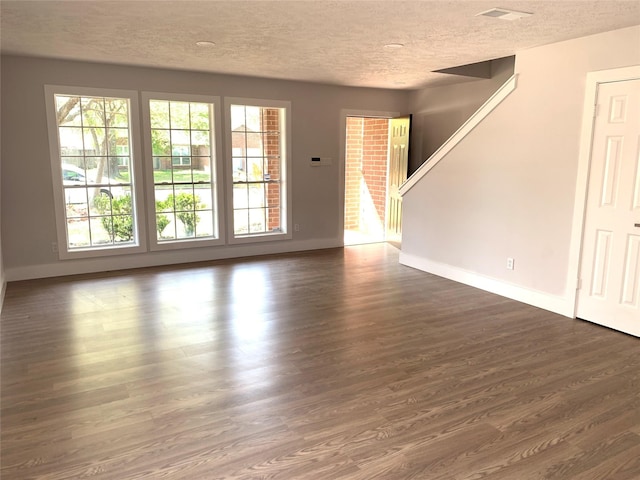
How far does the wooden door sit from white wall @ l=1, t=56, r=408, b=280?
53cm

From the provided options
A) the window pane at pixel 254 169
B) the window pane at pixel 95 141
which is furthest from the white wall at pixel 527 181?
Answer: the window pane at pixel 95 141

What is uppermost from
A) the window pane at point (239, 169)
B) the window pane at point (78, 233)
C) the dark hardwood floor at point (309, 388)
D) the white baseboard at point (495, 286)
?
the window pane at point (239, 169)

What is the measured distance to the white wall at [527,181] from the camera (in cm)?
401

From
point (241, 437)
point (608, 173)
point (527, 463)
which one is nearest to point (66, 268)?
point (241, 437)

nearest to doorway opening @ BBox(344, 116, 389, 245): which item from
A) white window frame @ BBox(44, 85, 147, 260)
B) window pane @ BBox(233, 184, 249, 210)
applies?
window pane @ BBox(233, 184, 249, 210)

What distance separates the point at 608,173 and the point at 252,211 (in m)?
4.49

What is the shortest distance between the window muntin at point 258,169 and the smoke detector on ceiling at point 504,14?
3.69 metres

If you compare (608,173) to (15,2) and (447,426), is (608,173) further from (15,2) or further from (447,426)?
(15,2)

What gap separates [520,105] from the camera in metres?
Result: 4.48

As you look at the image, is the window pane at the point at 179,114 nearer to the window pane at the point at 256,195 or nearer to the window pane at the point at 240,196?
the window pane at the point at 240,196

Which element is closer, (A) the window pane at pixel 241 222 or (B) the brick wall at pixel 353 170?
(A) the window pane at pixel 241 222

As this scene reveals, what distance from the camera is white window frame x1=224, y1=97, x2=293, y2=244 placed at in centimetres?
623

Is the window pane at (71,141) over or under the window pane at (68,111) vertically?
under

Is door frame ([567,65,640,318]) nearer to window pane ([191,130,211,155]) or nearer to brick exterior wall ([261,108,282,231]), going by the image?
brick exterior wall ([261,108,282,231])
